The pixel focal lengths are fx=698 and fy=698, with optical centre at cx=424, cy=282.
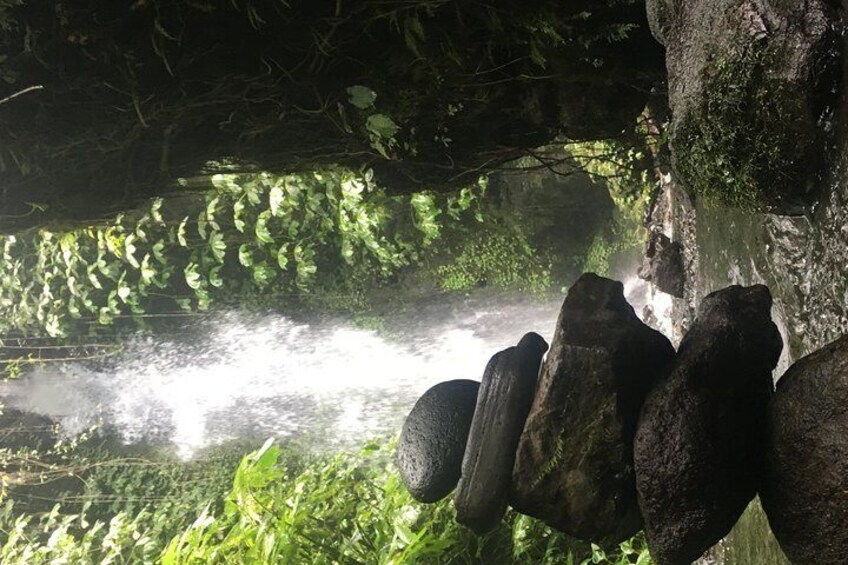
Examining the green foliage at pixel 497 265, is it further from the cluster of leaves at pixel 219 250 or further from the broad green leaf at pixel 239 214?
the broad green leaf at pixel 239 214

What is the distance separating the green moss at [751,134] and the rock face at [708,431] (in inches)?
14.1

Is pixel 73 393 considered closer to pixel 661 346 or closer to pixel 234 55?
pixel 234 55

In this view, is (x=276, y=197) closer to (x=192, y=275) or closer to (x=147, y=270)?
(x=192, y=275)

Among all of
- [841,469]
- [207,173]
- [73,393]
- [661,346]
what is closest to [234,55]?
[207,173]

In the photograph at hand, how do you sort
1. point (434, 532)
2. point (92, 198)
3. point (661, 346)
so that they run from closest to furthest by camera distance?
point (661, 346), point (92, 198), point (434, 532)

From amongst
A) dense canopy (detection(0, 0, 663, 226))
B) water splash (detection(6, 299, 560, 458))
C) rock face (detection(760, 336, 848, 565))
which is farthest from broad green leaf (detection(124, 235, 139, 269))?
rock face (detection(760, 336, 848, 565))

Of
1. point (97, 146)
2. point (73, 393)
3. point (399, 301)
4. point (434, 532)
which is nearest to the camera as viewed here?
point (97, 146)

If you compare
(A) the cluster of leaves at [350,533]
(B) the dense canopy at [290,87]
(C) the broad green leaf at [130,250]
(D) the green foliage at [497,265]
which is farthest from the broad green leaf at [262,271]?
(B) the dense canopy at [290,87]

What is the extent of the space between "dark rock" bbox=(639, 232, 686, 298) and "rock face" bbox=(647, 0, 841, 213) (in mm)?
1820

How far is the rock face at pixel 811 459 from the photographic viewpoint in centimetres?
157

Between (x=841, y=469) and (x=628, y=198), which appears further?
(x=628, y=198)

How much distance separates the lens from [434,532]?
4.04 m

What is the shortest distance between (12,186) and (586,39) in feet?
7.11

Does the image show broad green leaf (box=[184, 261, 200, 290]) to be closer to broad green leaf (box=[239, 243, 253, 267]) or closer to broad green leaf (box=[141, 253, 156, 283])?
broad green leaf (box=[141, 253, 156, 283])
